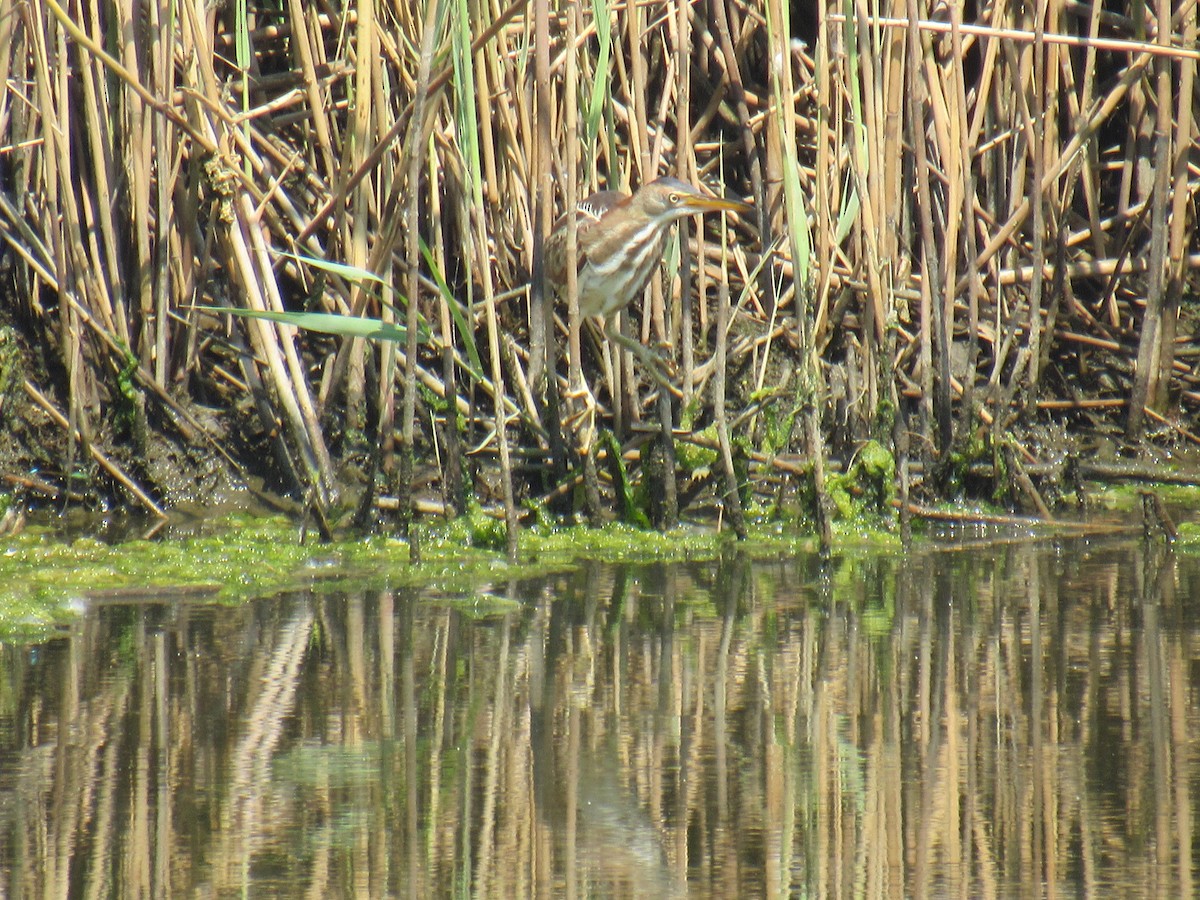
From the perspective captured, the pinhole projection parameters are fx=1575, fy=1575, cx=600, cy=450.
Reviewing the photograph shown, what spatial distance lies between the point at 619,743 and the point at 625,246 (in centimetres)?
214

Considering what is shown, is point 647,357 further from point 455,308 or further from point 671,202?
point 455,308

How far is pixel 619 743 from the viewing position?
2.52 metres

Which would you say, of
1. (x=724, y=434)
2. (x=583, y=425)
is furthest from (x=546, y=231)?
(x=724, y=434)

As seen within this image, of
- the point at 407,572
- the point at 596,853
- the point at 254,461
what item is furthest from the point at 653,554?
the point at 596,853

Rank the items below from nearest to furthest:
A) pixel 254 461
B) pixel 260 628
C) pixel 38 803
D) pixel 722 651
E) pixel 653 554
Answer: pixel 38 803
pixel 722 651
pixel 260 628
pixel 653 554
pixel 254 461

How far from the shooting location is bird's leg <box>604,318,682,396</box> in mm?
4242

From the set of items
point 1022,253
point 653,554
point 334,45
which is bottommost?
point 653,554

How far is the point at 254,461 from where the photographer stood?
4.84m

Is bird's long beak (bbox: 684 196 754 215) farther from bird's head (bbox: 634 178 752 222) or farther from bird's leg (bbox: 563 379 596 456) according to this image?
bird's leg (bbox: 563 379 596 456)

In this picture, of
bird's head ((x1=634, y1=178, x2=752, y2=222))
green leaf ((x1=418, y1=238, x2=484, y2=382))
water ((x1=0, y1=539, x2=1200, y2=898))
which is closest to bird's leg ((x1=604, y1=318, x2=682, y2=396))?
bird's head ((x1=634, y1=178, x2=752, y2=222))

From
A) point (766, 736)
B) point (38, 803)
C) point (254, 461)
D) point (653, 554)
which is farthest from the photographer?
point (254, 461)

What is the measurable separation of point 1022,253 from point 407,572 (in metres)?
2.44

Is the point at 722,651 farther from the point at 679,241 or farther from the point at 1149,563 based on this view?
the point at 679,241

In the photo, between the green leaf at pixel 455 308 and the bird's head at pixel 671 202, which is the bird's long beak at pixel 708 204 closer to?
the bird's head at pixel 671 202
